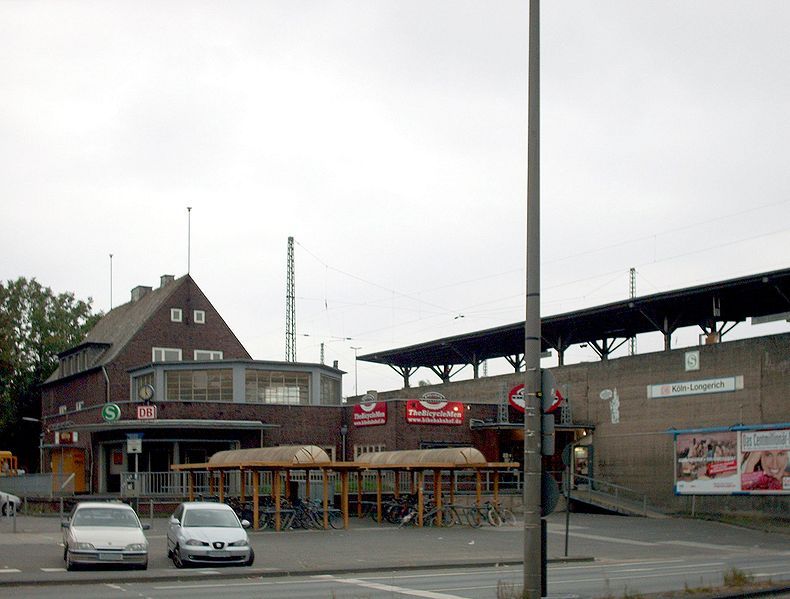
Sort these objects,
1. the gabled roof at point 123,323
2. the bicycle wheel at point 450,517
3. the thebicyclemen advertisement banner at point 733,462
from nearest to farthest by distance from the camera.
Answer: the bicycle wheel at point 450,517 → the thebicyclemen advertisement banner at point 733,462 → the gabled roof at point 123,323

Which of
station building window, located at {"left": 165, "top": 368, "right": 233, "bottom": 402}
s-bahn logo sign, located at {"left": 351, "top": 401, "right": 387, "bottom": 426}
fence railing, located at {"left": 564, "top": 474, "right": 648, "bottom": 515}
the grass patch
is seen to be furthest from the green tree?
the grass patch

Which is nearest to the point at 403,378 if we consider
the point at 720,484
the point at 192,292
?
the point at 192,292

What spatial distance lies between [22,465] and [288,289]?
25.1 metres

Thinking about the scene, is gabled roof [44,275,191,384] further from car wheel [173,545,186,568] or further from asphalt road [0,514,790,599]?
car wheel [173,545,186,568]

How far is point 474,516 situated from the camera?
4100 centimetres

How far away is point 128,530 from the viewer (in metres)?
24.4

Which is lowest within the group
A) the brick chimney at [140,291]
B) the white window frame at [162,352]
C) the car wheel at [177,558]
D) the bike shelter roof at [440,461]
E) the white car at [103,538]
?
the car wheel at [177,558]

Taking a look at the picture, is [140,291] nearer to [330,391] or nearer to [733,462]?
[330,391]

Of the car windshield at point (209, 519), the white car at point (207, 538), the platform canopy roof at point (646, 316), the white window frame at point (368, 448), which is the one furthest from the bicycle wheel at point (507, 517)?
the car windshield at point (209, 519)

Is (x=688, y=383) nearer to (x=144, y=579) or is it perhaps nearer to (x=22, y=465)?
(x=144, y=579)

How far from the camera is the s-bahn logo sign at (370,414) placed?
165ft

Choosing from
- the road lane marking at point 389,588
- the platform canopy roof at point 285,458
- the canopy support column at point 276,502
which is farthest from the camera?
the canopy support column at point 276,502

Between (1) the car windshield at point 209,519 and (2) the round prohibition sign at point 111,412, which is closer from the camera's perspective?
(1) the car windshield at point 209,519

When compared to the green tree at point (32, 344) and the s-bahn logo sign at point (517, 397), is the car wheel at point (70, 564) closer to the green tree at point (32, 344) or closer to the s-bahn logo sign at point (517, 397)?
the s-bahn logo sign at point (517, 397)
